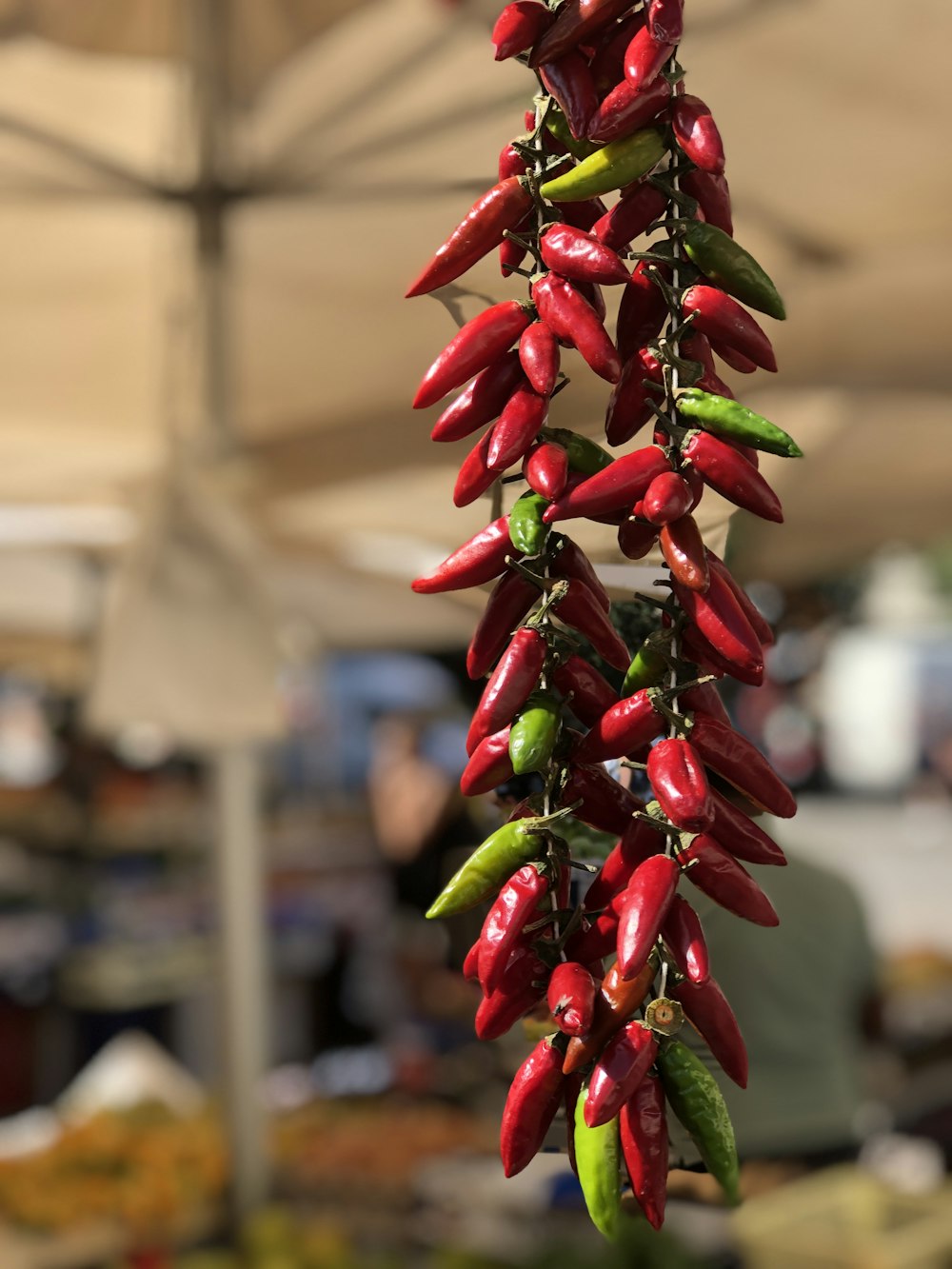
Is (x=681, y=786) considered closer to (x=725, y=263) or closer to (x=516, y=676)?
(x=516, y=676)

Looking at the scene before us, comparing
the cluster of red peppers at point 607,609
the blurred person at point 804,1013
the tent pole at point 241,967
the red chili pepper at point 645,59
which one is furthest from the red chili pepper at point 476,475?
the tent pole at point 241,967

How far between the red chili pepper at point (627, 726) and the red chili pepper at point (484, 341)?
0.23 meters

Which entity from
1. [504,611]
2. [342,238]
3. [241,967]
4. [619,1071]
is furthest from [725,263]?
[241,967]

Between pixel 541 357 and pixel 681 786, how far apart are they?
0.86ft

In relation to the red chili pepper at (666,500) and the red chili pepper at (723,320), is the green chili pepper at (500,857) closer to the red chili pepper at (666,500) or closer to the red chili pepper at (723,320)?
the red chili pepper at (666,500)

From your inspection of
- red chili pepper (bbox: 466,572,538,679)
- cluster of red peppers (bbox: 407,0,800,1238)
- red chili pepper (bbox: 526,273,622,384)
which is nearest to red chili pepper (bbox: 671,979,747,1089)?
cluster of red peppers (bbox: 407,0,800,1238)

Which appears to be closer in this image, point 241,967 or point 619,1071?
point 619,1071

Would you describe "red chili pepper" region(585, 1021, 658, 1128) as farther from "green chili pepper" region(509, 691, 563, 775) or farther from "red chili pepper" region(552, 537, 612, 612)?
"red chili pepper" region(552, 537, 612, 612)

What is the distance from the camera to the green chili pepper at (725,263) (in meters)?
0.78

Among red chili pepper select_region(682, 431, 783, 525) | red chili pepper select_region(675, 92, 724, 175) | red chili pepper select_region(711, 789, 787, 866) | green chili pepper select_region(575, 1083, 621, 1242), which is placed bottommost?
green chili pepper select_region(575, 1083, 621, 1242)

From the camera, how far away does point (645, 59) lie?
0.75 metres

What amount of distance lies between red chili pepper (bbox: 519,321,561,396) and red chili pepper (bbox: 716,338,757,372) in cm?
9

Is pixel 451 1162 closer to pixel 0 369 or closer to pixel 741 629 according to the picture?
pixel 0 369

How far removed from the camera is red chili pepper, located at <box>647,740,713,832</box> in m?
0.70
